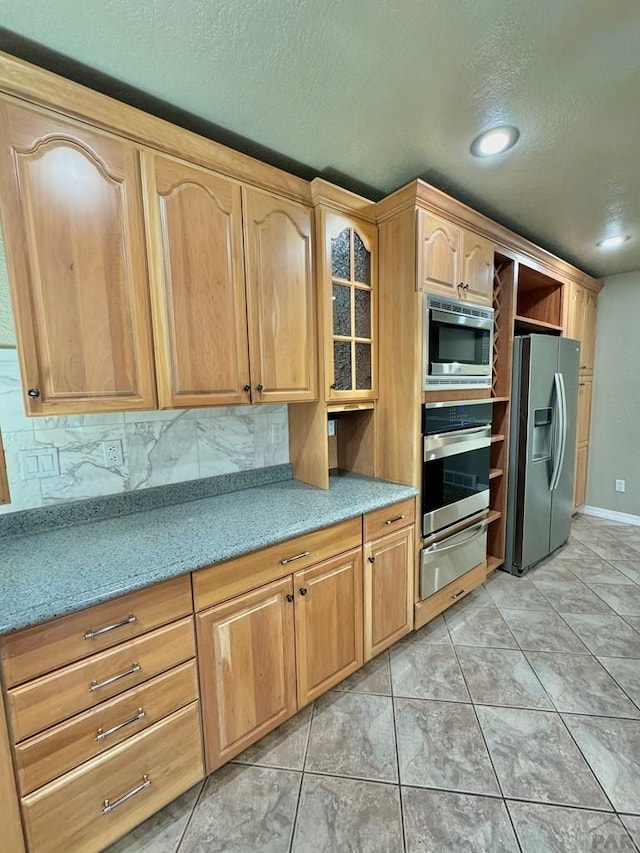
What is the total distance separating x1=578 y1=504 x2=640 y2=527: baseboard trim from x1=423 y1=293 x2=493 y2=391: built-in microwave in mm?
2752

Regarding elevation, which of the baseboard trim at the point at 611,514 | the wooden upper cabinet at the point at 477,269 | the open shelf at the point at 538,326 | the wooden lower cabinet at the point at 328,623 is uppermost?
the wooden upper cabinet at the point at 477,269

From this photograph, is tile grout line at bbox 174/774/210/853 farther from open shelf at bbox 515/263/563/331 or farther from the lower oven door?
open shelf at bbox 515/263/563/331

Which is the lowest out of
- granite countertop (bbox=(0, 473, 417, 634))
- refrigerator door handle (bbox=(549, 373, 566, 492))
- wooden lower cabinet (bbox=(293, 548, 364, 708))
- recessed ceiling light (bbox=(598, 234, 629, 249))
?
wooden lower cabinet (bbox=(293, 548, 364, 708))

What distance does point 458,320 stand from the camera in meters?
1.97

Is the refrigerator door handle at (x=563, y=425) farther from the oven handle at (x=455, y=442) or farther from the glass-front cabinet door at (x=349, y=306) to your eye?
the glass-front cabinet door at (x=349, y=306)

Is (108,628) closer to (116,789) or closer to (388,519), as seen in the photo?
(116,789)

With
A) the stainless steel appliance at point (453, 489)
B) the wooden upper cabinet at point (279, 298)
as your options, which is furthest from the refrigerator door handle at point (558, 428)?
the wooden upper cabinet at point (279, 298)

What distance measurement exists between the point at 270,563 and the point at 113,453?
857 millimetres

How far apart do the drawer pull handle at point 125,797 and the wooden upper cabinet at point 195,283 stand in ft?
4.14

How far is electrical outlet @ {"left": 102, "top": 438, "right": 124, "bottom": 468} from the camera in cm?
153

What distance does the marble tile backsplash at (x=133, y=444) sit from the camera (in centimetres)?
135

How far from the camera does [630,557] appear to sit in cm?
293

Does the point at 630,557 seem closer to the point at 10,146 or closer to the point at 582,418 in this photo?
the point at 582,418

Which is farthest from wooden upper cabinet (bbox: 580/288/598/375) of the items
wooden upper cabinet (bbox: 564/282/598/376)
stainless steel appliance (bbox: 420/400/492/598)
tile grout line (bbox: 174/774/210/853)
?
tile grout line (bbox: 174/774/210/853)
